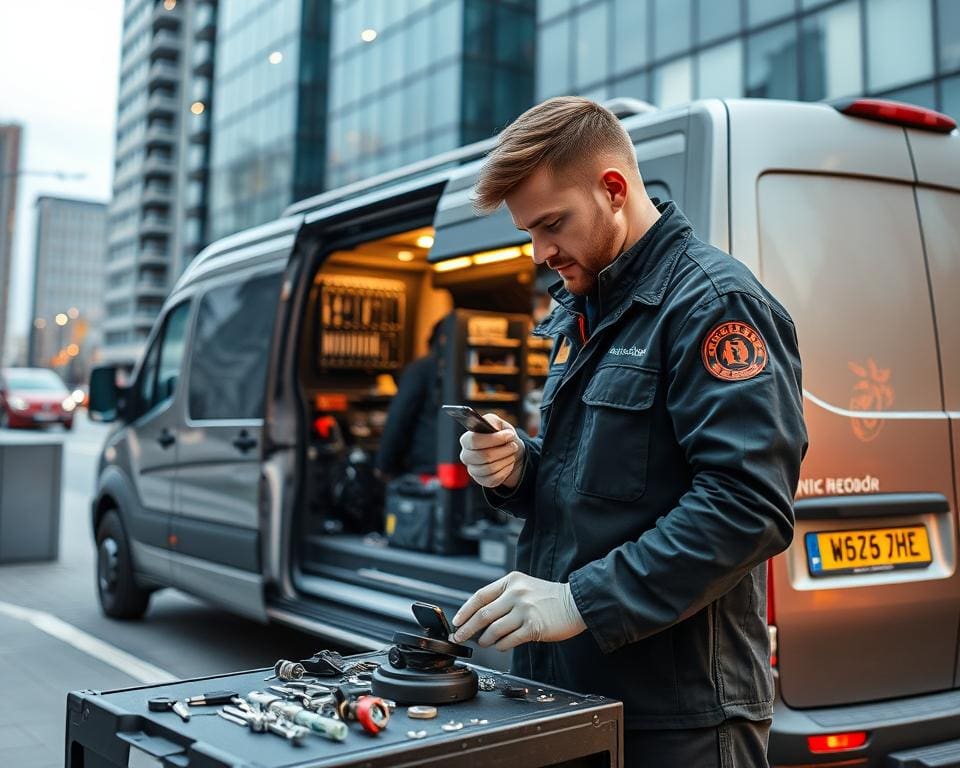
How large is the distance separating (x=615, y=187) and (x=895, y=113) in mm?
2182

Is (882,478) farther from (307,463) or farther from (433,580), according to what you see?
(307,463)

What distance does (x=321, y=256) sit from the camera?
587cm

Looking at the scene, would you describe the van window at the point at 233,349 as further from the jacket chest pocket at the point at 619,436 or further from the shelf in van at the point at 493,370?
the jacket chest pocket at the point at 619,436

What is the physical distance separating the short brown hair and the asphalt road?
12.0 ft

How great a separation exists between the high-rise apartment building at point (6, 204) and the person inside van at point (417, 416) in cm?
13764

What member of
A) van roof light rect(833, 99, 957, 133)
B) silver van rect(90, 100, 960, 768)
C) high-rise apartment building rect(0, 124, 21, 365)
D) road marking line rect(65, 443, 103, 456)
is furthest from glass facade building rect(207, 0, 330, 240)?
high-rise apartment building rect(0, 124, 21, 365)

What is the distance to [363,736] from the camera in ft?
4.91

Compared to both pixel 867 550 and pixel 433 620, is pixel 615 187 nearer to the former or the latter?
pixel 433 620

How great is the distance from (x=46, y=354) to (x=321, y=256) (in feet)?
455

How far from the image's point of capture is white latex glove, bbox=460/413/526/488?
A: 2068mm

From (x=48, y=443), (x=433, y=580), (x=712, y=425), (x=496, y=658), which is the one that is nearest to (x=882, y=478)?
(x=496, y=658)

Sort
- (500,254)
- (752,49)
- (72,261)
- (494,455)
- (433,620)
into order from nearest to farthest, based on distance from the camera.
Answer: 1. (433,620)
2. (494,455)
3. (500,254)
4. (752,49)
5. (72,261)

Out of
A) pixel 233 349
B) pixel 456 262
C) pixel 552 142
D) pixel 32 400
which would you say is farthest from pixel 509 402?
pixel 32 400

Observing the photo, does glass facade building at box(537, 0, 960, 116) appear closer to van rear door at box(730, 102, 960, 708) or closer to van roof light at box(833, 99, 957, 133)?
van roof light at box(833, 99, 957, 133)
